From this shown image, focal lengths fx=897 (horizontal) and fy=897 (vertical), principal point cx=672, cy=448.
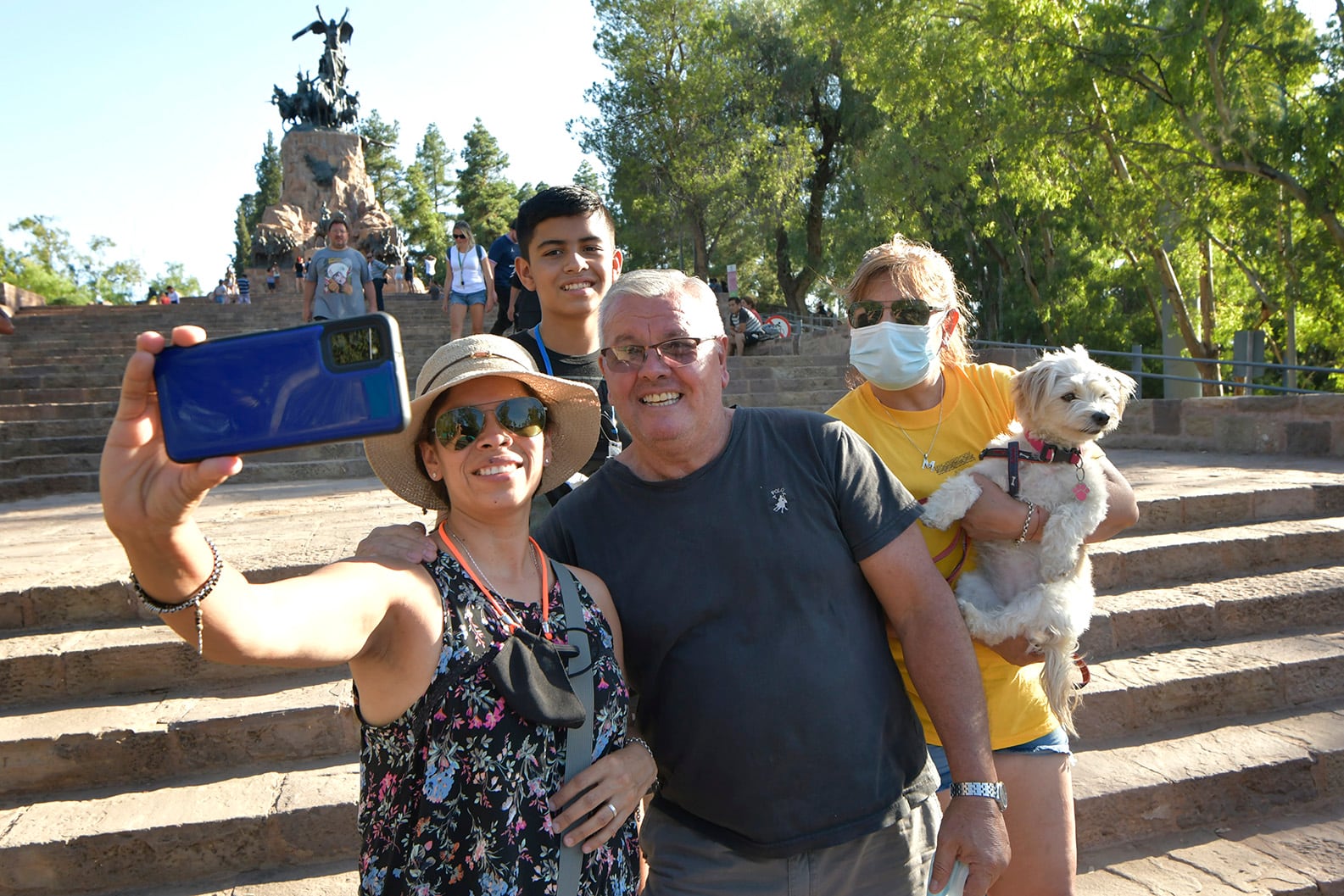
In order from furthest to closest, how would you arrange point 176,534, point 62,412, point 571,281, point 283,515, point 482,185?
point 482,185 < point 62,412 < point 283,515 < point 571,281 < point 176,534

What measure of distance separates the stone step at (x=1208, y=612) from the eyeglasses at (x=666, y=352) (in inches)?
139

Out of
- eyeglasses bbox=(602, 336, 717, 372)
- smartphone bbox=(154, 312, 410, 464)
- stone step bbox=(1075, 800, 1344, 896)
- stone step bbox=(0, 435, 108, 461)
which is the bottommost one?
stone step bbox=(1075, 800, 1344, 896)

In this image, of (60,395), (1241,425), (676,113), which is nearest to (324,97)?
(676,113)

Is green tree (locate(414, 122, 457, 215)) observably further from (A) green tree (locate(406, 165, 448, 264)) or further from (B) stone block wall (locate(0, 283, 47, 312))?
(B) stone block wall (locate(0, 283, 47, 312))

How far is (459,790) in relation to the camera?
64.0 inches

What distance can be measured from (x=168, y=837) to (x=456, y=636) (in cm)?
249

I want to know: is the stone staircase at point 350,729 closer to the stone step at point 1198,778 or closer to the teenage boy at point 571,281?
the stone step at point 1198,778

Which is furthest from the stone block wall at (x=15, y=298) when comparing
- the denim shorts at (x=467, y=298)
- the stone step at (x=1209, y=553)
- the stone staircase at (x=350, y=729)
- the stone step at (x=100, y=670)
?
the stone step at (x=1209, y=553)

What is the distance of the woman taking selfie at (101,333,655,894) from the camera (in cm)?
119

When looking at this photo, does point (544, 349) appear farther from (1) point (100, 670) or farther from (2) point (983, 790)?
(1) point (100, 670)

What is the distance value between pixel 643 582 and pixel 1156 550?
4.45 metres

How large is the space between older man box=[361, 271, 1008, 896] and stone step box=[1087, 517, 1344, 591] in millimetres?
3517

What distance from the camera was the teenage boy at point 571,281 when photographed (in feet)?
10.4

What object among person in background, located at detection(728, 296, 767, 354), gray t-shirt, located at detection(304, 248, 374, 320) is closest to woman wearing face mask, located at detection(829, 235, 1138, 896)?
gray t-shirt, located at detection(304, 248, 374, 320)
